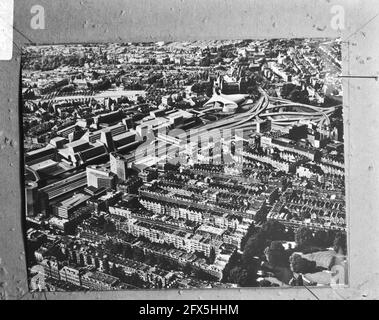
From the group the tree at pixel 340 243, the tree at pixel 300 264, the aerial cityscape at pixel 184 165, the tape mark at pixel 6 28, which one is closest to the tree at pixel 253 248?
the aerial cityscape at pixel 184 165

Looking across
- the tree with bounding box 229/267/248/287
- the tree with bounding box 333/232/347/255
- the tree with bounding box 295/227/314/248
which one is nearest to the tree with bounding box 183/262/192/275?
the tree with bounding box 229/267/248/287

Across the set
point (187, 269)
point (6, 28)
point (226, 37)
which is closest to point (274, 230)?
point (187, 269)

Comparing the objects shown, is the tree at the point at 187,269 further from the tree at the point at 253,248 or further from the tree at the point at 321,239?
the tree at the point at 321,239

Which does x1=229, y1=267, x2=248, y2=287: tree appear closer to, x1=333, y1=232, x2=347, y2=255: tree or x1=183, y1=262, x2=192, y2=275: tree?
x1=183, y1=262, x2=192, y2=275: tree

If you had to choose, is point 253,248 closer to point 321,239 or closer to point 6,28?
point 321,239

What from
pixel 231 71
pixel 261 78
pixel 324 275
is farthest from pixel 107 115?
pixel 324 275
